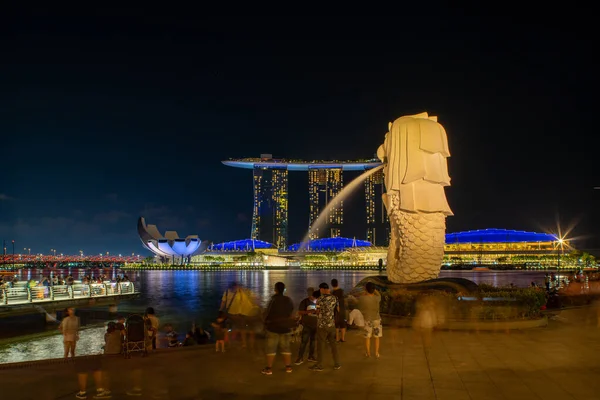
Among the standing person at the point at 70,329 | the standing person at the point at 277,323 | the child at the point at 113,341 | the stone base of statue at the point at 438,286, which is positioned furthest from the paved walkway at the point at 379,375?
the stone base of statue at the point at 438,286

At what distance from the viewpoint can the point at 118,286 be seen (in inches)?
1136

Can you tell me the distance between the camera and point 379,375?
862 centimetres

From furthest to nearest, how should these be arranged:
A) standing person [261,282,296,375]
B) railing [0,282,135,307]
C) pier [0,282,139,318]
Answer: railing [0,282,135,307] < pier [0,282,139,318] < standing person [261,282,296,375]

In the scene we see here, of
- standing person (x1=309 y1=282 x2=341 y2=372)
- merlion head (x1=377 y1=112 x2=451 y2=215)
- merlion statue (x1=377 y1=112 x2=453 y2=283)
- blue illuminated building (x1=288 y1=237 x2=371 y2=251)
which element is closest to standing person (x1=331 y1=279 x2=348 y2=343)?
standing person (x1=309 y1=282 x2=341 y2=372)

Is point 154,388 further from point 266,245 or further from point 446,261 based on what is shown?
point 266,245

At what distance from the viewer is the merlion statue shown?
722 inches

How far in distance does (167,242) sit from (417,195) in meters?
123

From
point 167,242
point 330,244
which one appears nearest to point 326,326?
point 167,242

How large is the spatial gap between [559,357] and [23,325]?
23.6 meters

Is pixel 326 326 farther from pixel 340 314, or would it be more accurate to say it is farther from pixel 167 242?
pixel 167 242

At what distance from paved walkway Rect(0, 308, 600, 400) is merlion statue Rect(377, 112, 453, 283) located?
6.62 m

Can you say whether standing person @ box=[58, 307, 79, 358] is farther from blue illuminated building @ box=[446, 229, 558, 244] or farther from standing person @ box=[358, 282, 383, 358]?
blue illuminated building @ box=[446, 229, 558, 244]

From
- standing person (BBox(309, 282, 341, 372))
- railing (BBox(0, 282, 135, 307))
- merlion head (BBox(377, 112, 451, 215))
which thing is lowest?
railing (BBox(0, 282, 135, 307))

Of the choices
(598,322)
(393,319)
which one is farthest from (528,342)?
(598,322)
